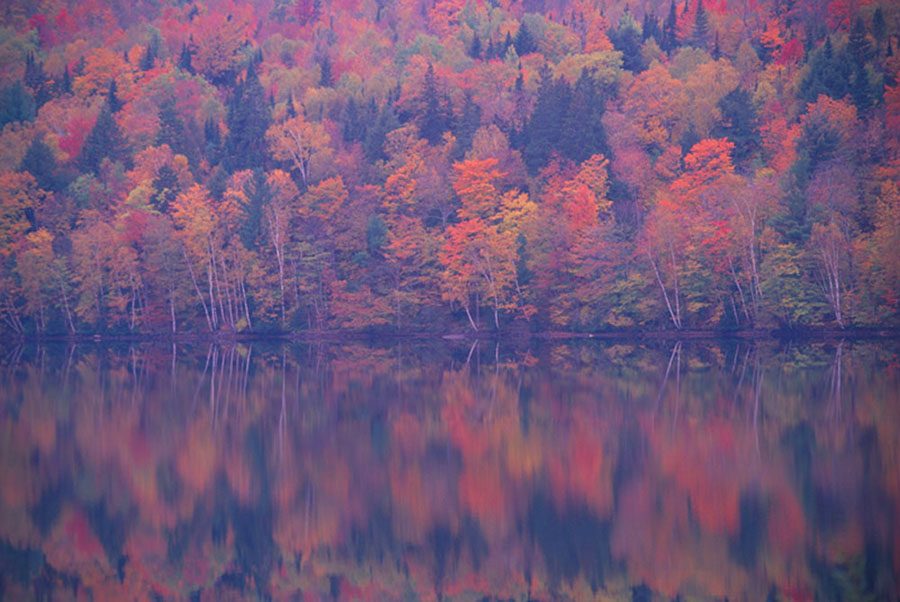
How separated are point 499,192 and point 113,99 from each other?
50044mm

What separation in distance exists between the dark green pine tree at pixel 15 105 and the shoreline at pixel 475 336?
3510 cm

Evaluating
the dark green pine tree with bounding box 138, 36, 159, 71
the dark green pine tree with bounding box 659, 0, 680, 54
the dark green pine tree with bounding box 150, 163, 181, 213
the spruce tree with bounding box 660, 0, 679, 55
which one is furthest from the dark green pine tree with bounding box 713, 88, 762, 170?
the dark green pine tree with bounding box 138, 36, 159, 71

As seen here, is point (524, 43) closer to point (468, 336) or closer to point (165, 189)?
point (165, 189)

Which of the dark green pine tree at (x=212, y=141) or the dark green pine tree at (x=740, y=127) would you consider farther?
the dark green pine tree at (x=212, y=141)

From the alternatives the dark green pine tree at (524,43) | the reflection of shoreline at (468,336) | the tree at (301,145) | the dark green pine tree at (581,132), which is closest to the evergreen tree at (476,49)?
the dark green pine tree at (524,43)

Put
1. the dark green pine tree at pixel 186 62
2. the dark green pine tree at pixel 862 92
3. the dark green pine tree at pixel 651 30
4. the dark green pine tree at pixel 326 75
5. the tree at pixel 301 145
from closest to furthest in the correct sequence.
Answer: the dark green pine tree at pixel 862 92 < the tree at pixel 301 145 < the dark green pine tree at pixel 651 30 < the dark green pine tree at pixel 326 75 < the dark green pine tree at pixel 186 62

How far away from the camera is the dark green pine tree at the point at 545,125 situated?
77125mm

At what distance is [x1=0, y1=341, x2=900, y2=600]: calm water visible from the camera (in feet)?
44.3

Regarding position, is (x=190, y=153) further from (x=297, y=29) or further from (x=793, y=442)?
(x=793, y=442)

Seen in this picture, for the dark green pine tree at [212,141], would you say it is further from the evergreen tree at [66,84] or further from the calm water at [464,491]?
the calm water at [464,491]

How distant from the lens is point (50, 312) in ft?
247

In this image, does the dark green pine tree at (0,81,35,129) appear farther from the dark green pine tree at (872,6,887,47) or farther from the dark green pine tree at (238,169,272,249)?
the dark green pine tree at (872,6,887,47)

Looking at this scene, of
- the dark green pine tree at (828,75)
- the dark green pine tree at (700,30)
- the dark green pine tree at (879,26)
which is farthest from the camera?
the dark green pine tree at (700,30)

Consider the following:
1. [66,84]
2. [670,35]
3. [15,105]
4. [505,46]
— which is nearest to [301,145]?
[15,105]
